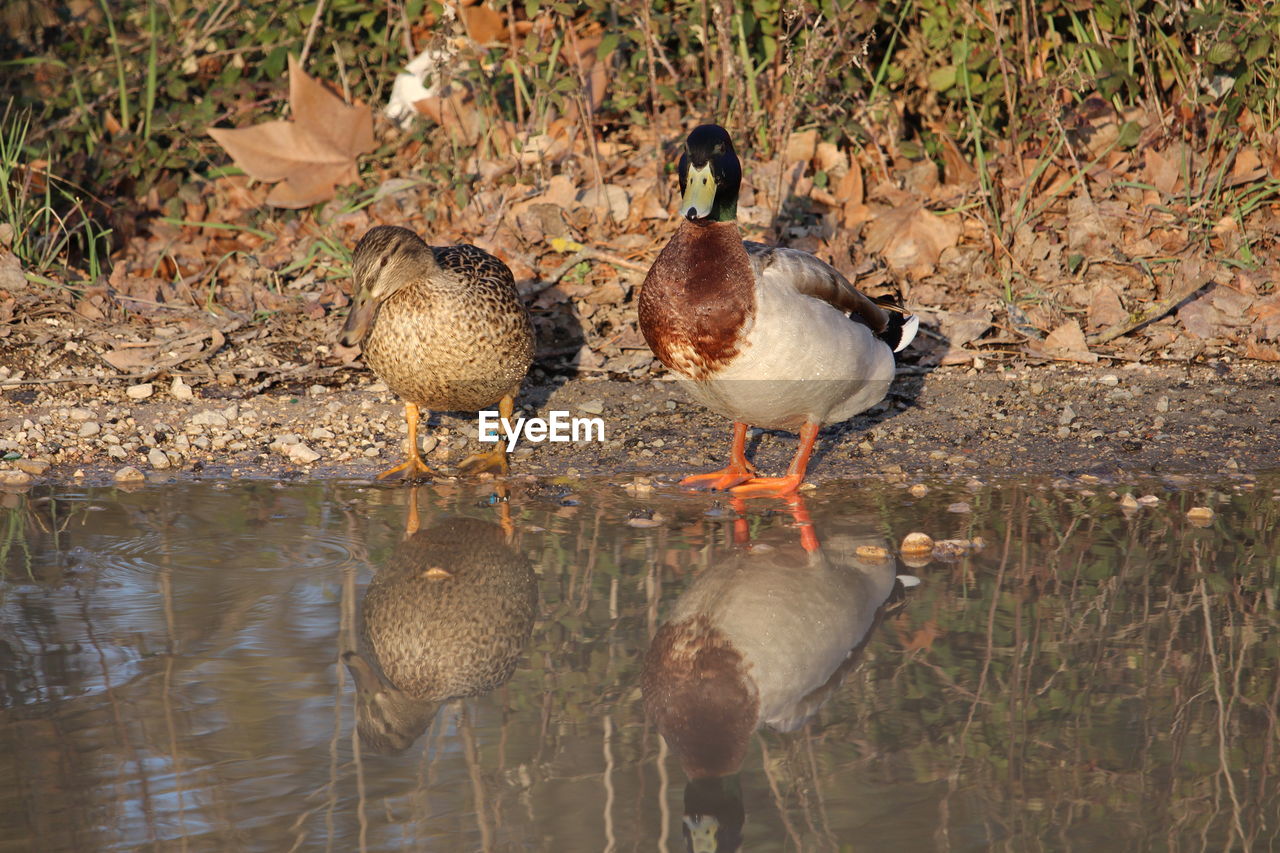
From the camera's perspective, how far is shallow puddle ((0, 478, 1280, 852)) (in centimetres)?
210

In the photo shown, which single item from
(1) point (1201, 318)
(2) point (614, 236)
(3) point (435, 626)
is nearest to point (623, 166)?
(2) point (614, 236)

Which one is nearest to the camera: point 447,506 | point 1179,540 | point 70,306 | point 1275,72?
point 1179,540

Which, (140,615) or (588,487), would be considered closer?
(140,615)

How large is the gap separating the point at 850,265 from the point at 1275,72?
79.4 inches

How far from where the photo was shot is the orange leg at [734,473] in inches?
164

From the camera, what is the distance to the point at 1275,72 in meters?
5.88

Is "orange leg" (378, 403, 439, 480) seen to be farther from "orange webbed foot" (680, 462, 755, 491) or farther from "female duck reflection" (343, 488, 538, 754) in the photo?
"orange webbed foot" (680, 462, 755, 491)

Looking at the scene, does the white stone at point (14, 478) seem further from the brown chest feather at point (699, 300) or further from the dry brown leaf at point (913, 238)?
the dry brown leaf at point (913, 238)

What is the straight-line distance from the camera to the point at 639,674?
2648 millimetres

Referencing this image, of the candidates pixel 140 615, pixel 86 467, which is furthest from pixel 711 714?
pixel 86 467

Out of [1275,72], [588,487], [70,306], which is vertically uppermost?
[1275,72]

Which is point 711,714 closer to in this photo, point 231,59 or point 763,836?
point 763,836

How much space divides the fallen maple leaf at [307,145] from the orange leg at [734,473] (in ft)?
9.52

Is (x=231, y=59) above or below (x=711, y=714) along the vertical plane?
above
